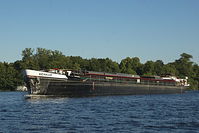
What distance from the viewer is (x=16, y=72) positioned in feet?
561

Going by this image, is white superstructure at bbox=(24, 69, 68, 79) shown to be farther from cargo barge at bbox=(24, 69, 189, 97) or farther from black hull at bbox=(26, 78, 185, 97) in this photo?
black hull at bbox=(26, 78, 185, 97)

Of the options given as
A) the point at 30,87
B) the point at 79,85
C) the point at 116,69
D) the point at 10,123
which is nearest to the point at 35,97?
the point at 30,87

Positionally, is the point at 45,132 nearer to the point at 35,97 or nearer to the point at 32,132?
the point at 32,132

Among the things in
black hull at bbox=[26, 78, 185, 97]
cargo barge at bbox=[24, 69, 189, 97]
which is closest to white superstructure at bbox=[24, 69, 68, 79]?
cargo barge at bbox=[24, 69, 189, 97]

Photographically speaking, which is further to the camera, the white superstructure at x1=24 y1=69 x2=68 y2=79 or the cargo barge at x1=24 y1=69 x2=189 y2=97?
the cargo barge at x1=24 y1=69 x2=189 y2=97

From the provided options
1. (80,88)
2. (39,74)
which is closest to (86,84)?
(80,88)

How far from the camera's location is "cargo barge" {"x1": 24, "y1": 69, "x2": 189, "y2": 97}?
2906 inches

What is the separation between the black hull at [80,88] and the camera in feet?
242

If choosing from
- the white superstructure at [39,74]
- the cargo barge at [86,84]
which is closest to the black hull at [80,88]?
the cargo barge at [86,84]

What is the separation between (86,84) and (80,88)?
2.23m

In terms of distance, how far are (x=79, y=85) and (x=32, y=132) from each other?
51.0 metres

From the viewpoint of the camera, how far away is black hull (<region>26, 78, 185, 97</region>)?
73.8 m

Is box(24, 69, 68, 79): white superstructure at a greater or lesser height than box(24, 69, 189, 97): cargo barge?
greater

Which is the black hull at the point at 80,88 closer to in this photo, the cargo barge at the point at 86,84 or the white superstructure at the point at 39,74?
the cargo barge at the point at 86,84
